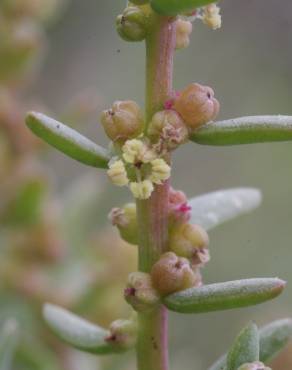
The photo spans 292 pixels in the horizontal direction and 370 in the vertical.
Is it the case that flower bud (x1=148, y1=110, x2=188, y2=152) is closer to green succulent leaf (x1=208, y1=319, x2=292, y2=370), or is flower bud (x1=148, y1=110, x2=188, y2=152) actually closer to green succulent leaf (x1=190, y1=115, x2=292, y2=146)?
green succulent leaf (x1=190, y1=115, x2=292, y2=146)

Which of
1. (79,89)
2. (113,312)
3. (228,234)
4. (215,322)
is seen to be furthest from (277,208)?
(113,312)

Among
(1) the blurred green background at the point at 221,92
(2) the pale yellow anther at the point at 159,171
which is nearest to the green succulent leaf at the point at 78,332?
(2) the pale yellow anther at the point at 159,171

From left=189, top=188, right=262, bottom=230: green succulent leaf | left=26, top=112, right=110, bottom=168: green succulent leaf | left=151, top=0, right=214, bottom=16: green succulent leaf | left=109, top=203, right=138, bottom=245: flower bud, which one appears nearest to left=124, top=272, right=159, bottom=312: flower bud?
left=109, top=203, right=138, bottom=245: flower bud

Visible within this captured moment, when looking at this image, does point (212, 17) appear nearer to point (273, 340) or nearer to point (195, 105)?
point (195, 105)

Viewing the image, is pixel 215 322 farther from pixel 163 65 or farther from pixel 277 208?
pixel 163 65

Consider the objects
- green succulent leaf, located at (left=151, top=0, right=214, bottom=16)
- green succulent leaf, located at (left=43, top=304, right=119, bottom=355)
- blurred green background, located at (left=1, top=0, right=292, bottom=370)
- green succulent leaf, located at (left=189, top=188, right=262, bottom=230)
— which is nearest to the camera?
green succulent leaf, located at (left=151, top=0, right=214, bottom=16)
